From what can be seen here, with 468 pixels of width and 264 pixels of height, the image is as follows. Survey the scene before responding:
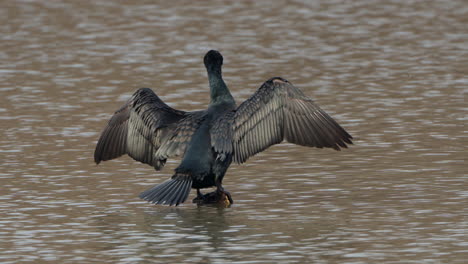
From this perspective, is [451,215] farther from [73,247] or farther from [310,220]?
[73,247]

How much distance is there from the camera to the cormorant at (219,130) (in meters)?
10.9

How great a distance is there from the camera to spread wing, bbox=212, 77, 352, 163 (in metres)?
11.1

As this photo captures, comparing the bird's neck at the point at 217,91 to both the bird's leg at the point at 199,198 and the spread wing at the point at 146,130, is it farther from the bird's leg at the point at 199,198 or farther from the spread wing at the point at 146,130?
the bird's leg at the point at 199,198

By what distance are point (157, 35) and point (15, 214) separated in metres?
12.5

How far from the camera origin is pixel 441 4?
25.6m

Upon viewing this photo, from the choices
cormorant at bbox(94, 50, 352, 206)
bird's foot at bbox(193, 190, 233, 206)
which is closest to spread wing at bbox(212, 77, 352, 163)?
cormorant at bbox(94, 50, 352, 206)

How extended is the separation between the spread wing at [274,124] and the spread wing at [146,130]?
1.47ft

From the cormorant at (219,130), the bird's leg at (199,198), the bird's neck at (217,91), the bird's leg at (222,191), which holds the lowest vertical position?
the bird's leg at (199,198)

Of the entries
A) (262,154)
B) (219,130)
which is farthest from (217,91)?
(262,154)

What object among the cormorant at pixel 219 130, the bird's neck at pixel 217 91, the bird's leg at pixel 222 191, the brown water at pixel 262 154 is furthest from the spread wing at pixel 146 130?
the bird's leg at pixel 222 191

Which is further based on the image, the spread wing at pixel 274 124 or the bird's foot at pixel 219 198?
the spread wing at pixel 274 124

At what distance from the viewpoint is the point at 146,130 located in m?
11.7

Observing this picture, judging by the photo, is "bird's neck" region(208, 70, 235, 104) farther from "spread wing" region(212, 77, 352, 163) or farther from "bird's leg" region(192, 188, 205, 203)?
"bird's leg" region(192, 188, 205, 203)

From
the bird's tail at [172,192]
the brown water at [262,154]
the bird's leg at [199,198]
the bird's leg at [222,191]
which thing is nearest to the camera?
the brown water at [262,154]
